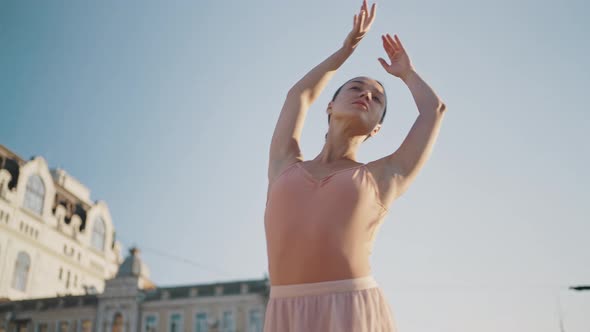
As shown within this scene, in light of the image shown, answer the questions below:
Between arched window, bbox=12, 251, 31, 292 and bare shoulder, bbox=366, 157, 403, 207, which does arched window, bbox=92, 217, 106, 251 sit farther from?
bare shoulder, bbox=366, 157, 403, 207

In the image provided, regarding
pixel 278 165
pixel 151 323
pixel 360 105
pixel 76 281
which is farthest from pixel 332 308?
pixel 76 281

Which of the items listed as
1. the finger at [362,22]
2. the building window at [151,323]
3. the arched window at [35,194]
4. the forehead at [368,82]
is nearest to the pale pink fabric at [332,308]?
the forehead at [368,82]

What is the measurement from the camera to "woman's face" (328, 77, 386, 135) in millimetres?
2346

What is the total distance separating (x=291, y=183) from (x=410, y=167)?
462mm

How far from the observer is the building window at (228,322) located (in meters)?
32.5

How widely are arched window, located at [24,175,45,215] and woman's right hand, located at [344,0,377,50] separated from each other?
44.6 m

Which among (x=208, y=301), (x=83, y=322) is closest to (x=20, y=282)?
(x=83, y=322)

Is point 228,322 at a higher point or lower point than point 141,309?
lower

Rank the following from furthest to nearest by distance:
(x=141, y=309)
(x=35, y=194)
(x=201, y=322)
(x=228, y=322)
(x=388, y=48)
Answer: (x=35, y=194) < (x=141, y=309) < (x=201, y=322) < (x=228, y=322) < (x=388, y=48)

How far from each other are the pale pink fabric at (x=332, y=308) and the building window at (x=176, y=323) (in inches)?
1299

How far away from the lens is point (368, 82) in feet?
7.86

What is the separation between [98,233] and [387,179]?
53.9m

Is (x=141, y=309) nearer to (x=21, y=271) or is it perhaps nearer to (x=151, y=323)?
(x=151, y=323)

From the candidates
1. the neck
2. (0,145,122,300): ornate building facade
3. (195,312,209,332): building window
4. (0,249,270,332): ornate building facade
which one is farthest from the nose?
(0,145,122,300): ornate building facade
